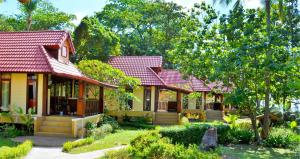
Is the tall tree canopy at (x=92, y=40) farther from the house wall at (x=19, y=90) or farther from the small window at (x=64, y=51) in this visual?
the house wall at (x=19, y=90)

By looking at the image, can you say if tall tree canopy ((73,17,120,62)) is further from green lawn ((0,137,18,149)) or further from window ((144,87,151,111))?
green lawn ((0,137,18,149))

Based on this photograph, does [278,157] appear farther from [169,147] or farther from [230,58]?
[169,147]

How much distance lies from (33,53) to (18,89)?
2.24 meters

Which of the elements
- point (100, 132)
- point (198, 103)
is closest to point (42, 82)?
point (100, 132)

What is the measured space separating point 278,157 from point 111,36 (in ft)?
64.2

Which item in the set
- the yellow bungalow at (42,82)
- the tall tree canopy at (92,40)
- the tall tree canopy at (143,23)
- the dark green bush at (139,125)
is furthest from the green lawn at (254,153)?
the tall tree canopy at (143,23)

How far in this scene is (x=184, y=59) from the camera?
2131 centimetres

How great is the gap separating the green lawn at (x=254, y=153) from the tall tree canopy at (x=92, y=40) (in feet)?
53.3

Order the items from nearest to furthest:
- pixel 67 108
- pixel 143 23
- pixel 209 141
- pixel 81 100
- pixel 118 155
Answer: pixel 118 155 → pixel 209 141 → pixel 81 100 → pixel 67 108 → pixel 143 23

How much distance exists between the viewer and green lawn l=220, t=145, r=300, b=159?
46.9 feet

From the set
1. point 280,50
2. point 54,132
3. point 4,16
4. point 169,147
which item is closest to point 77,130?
point 54,132

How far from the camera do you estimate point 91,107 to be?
73.2 feet

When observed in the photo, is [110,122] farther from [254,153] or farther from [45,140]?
[254,153]

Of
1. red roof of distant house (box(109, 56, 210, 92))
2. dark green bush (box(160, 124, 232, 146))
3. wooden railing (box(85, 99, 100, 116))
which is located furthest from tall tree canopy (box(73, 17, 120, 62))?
dark green bush (box(160, 124, 232, 146))
